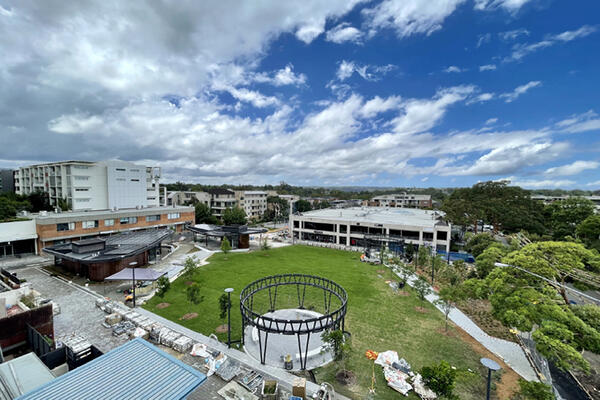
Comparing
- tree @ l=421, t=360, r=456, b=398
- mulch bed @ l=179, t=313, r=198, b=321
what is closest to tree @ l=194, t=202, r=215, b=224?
mulch bed @ l=179, t=313, r=198, b=321

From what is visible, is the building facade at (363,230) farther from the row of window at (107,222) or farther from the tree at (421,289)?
the row of window at (107,222)

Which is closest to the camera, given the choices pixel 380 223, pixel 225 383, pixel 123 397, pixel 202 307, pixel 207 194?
pixel 123 397

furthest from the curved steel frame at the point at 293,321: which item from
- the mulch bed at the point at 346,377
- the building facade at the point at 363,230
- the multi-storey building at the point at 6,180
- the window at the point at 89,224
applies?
the multi-storey building at the point at 6,180

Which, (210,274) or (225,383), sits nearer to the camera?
(225,383)

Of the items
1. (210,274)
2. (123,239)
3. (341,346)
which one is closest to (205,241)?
(123,239)

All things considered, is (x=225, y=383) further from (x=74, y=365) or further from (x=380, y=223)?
(x=380, y=223)

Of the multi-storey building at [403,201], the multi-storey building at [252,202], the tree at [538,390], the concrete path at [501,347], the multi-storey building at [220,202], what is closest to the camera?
the tree at [538,390]
